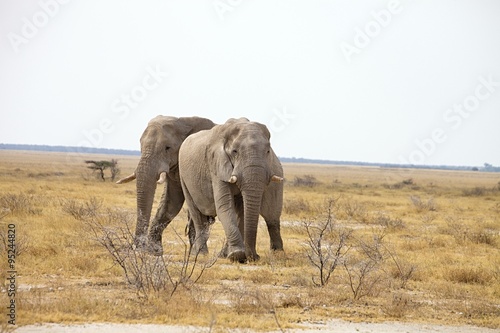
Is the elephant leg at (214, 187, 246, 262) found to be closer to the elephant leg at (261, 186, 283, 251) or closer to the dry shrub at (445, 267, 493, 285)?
the elephant leg at (261, 186, 283, 251)

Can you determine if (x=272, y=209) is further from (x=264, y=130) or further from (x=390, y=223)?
(x=390, y=223)

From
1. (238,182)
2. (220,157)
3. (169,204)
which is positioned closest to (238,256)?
(238,182)

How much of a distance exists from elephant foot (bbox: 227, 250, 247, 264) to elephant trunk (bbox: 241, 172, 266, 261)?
0.11 meters

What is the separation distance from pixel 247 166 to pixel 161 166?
3618mm

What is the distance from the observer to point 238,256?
40.0ft

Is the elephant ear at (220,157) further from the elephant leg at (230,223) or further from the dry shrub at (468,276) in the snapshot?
the dry shrub at (468,276)

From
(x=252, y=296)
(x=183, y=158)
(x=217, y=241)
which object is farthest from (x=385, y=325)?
(x=217, y=241)

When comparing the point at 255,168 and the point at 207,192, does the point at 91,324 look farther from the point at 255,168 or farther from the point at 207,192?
the point at 207,192

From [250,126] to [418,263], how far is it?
147 inches

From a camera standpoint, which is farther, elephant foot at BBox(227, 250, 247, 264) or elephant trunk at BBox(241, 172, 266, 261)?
elephant foot at BBox(227, 250, 247, 264)

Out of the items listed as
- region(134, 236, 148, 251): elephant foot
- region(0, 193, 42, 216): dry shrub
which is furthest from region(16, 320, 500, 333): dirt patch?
region(0, 193, 42, 216): dry shrub

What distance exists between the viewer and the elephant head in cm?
1208

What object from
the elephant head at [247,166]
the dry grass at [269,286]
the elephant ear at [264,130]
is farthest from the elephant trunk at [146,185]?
the elephant ear at [264,130]

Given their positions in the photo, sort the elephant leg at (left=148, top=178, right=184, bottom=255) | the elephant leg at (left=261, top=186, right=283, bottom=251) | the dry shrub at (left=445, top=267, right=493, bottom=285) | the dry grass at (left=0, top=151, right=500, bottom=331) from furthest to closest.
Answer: the elephant leg at (left=148, top=178, right=184, bottom=255), the elephant leg at (left=261, top=186, right=283, bottom=251), the dry shrub at (left=445, top=267, right=493, bottom=285), the dry grass at (left=0, top=151, right=500, bottom=331)
